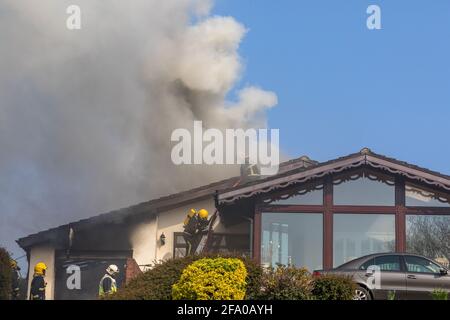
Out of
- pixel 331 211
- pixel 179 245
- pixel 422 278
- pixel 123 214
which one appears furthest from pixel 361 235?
pixel 123 214

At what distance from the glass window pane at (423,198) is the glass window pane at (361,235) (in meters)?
0.72

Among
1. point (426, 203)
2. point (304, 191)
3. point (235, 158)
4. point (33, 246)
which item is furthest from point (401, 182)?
point (33, 246)

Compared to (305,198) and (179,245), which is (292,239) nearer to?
(305,198)

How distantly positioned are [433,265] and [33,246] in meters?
12.1

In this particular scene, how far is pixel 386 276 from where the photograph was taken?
780 inches

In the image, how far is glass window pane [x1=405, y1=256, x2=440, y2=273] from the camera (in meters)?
19.9

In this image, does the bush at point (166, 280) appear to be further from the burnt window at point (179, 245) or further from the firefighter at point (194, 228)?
the burnt window at point (179, 245)

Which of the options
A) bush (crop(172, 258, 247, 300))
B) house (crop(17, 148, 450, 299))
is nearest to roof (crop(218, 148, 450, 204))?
house (crop(17, 148, 450, 299))

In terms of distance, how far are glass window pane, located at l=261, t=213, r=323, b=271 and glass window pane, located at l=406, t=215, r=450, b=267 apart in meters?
2.37

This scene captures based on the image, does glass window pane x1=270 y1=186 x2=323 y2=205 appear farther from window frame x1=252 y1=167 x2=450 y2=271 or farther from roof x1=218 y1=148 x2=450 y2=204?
roof x1=218 y1=148 x2=450 y2=204

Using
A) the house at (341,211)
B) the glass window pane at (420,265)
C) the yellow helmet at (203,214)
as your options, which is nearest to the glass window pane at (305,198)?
the house at (341,211)
